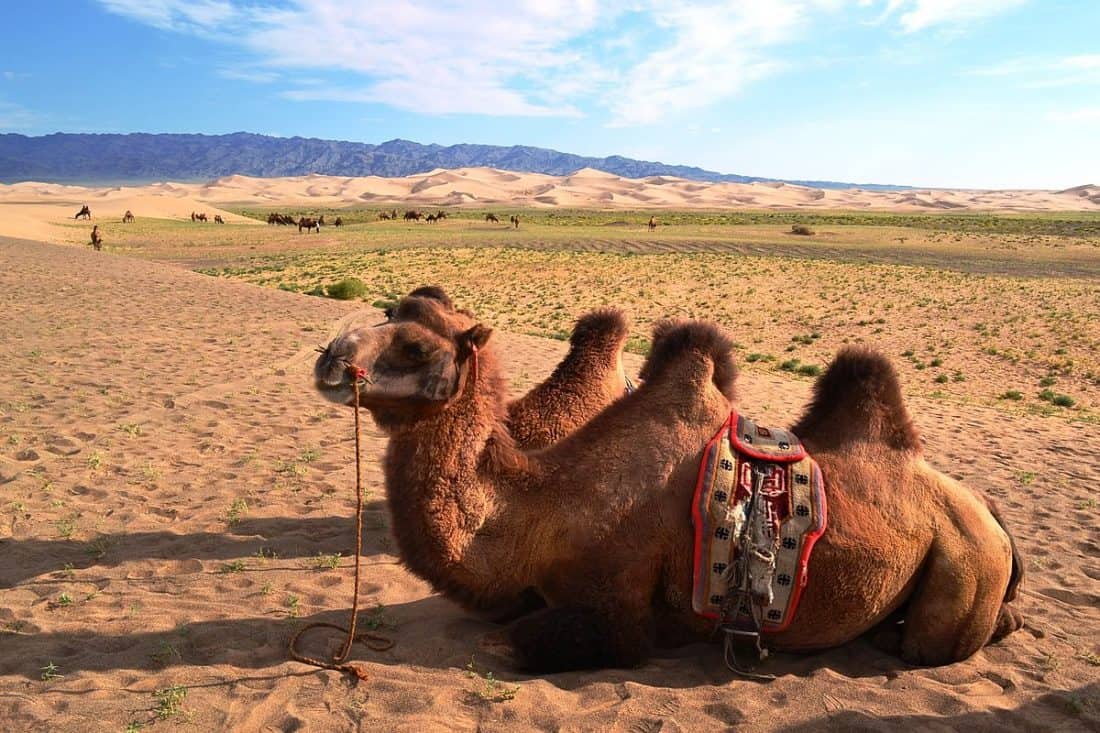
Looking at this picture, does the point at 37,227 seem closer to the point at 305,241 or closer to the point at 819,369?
the point at 305,241

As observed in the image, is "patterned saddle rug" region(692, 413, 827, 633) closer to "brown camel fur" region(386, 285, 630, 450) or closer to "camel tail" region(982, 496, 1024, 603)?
"camel tail" region(982, 496, 1024, 603)

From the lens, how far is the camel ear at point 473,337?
3.61m

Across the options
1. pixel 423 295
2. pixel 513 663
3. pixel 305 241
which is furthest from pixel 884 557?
pixel 305 241

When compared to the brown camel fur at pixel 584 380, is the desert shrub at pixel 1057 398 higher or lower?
lower

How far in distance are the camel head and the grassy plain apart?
11505mm

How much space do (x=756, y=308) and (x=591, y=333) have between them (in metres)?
18.3

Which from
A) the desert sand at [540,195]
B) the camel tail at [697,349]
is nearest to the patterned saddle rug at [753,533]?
the camel tail at [697,349]

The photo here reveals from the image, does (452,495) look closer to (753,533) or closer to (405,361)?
(405,361)

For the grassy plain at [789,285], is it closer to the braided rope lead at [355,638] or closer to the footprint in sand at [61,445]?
the footprint in sand at [61,445]

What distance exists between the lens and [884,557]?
144 inches

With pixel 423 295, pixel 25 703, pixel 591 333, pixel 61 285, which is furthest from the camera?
pixel 61 285

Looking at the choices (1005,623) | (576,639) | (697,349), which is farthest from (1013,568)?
(576,639)

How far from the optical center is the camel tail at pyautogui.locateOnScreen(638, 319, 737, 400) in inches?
157

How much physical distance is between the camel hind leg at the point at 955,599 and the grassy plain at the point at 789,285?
9678 mm
